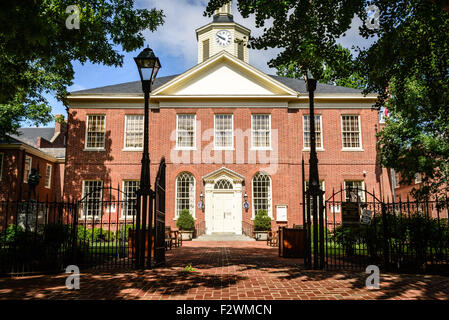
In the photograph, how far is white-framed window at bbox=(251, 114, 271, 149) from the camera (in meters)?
22.0

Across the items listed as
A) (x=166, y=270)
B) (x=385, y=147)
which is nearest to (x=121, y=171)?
(x=166, y=270)

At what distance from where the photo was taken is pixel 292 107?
74.1 ft

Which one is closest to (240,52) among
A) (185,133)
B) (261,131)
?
(261,131)

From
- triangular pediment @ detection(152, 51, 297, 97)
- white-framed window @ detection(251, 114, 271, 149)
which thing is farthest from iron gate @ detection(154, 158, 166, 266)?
triangular pediment @ detection(152, 51, 297, 97)

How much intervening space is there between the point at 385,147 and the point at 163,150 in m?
13.4

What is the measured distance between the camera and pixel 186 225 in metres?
19.7

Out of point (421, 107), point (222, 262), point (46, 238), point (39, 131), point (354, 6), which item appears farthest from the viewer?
point (39, 131)

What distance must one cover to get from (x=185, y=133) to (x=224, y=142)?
100 inches

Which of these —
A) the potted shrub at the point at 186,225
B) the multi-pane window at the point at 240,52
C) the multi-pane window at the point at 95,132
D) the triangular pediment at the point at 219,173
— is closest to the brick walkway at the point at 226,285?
the potted shrub at the point at 186,225

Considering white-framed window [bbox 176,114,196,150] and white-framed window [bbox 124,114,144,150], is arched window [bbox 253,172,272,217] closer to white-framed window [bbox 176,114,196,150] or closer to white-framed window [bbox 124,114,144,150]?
white-framed window [bbox 176,114,196,150]

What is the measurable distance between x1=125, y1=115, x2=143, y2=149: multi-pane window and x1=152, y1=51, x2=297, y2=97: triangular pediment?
→ 6.78 ft

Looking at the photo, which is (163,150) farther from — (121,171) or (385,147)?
(385,147)
